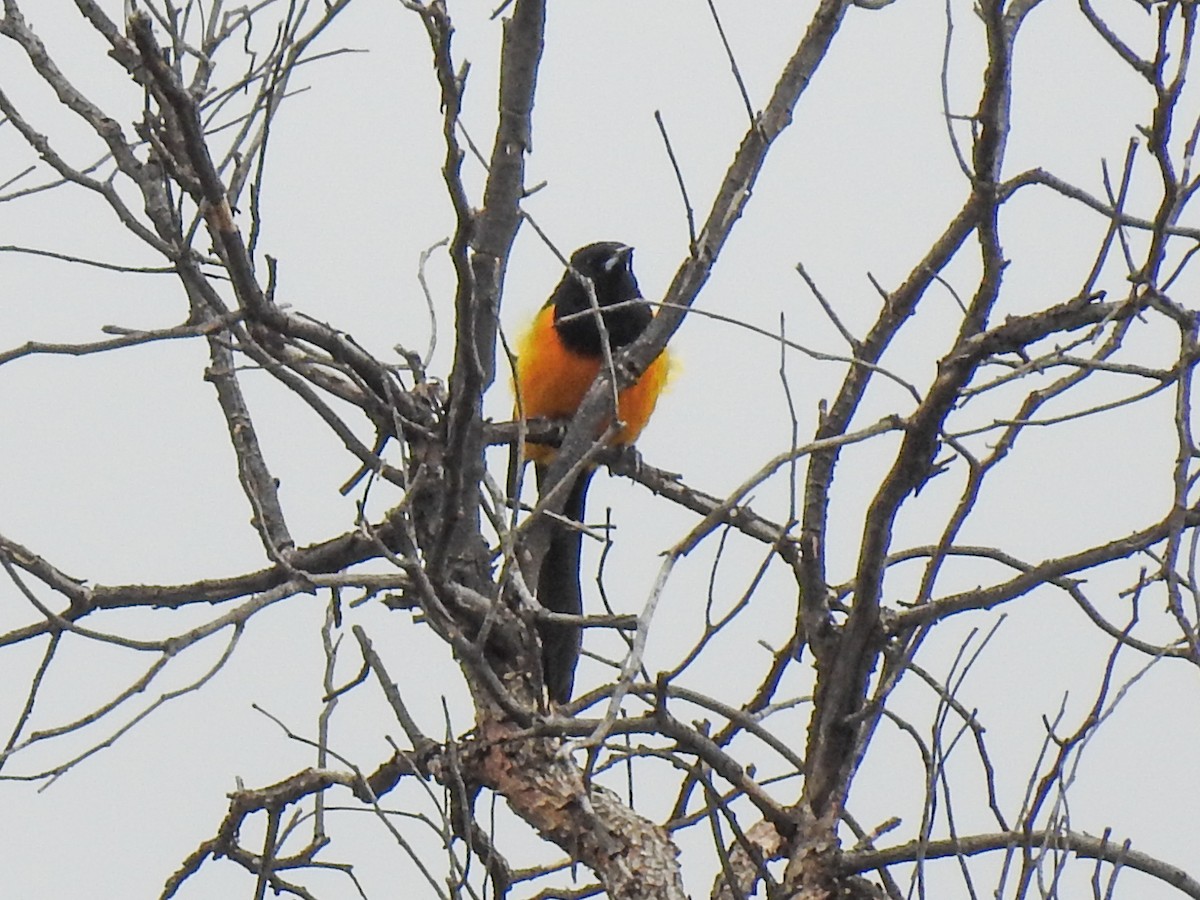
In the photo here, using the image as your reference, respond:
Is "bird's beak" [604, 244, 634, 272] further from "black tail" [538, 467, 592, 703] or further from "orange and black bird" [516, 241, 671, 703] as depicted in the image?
"black tail" [538, 467, 592, 703]

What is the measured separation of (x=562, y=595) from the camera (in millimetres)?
3303

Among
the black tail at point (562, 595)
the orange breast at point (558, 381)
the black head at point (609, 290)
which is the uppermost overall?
the black head at point (609, 290)

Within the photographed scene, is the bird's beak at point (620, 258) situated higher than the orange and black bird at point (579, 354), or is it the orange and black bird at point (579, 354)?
the bird's beak at point (620, 258)

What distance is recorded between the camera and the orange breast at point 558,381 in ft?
12.7

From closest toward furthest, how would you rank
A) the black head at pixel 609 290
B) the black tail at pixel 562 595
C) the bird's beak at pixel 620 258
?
the black tail at pixel 562 595, the black head at pixel 609 290, the bird's beak at pixel 620 258

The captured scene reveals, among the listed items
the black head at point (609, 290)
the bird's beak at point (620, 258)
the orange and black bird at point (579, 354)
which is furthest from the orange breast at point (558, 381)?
the bird's beak at point (620, 258)

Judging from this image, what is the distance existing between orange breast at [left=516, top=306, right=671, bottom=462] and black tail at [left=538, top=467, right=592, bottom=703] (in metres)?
0.15

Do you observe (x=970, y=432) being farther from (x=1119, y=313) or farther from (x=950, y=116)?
(x=950, y=116)

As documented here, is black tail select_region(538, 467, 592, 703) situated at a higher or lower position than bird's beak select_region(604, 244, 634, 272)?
lower

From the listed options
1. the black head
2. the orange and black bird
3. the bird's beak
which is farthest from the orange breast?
the bird's beak

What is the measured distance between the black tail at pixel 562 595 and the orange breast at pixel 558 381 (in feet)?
0.49

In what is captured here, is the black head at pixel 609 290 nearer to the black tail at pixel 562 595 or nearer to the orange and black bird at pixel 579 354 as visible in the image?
the orange and black bird at pixel 579 354

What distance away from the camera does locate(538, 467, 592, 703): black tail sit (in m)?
2.79

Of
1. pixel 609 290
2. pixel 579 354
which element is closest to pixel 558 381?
pixel 579 354
